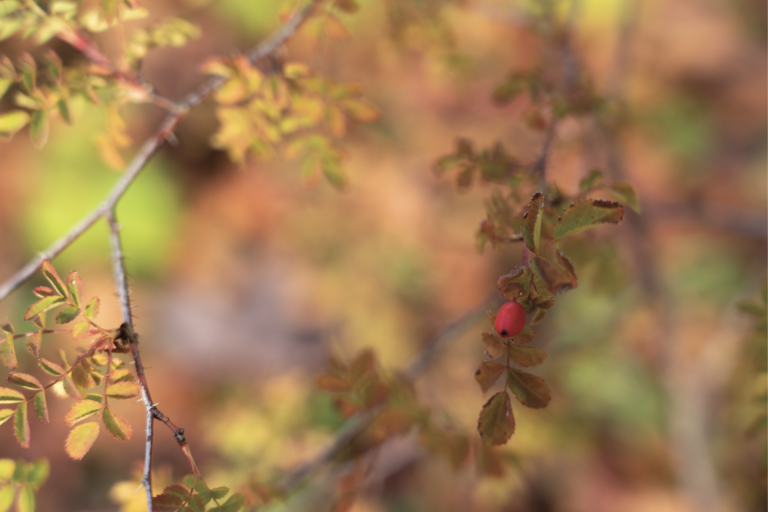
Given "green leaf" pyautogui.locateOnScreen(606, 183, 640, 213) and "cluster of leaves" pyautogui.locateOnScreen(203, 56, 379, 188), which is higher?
"cluster of leaves" pyautogui.locateOnScreen(203, 56, 379, 188)

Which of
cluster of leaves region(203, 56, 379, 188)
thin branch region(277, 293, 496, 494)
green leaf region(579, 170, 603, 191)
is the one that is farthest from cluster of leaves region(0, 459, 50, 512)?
green leaf region(579, 170, 603, 191)

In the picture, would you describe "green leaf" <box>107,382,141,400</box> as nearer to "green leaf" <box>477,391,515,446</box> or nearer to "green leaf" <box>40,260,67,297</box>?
"green leaf" <box>40,260,67,297</box>

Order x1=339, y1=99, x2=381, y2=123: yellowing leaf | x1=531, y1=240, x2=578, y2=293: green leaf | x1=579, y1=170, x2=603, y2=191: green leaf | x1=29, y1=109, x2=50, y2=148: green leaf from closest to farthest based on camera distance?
x1=531, y1=240, x2=578, y2=293: green leaf
x1=579, y1=170, x2=603, y2=191: green leaf
x1=29, y1=109, x2=50, y2=148: green leaf
x1=339, y1=99, x2=381, y2=123: yellowing leaf

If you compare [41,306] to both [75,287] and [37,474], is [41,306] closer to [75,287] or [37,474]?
[75,287]

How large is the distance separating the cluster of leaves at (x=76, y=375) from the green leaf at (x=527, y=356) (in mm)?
429

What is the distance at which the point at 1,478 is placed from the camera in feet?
2.35

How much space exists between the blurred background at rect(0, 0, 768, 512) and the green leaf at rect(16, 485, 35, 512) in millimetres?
964

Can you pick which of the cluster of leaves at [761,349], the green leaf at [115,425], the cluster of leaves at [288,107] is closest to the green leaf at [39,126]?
the cluster of leaves at [288,107]

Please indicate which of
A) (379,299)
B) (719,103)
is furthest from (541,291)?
(719,103)

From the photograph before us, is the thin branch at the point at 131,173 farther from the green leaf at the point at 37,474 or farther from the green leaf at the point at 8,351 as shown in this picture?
the green leaf at the point at 37,474

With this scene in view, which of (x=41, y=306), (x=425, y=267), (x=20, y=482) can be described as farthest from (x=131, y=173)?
(x=425, y=267)

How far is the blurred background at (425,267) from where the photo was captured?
217 cm

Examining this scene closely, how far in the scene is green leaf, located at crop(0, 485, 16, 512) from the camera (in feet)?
2.36

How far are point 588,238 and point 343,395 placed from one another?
653 millimetres
